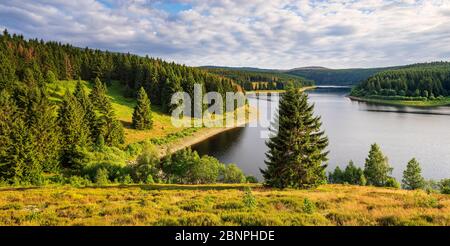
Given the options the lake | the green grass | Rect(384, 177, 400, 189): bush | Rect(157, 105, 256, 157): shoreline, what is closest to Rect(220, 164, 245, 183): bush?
the lake

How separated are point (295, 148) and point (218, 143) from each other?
46.7 meters

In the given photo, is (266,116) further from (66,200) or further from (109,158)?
(66,200)

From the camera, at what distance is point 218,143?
74.5m

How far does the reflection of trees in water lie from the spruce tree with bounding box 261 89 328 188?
35879mm

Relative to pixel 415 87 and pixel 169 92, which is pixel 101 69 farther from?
pixel 415 87

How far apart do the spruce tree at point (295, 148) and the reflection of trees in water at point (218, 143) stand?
35.9 m

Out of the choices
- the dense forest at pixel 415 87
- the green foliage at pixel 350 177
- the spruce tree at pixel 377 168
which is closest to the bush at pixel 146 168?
the green foliage at pixel 350 177

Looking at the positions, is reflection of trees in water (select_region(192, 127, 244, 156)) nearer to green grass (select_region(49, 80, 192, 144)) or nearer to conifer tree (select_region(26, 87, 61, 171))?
green grass (select_region(49, 80, 192, 144))

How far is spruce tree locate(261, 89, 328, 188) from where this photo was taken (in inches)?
1138

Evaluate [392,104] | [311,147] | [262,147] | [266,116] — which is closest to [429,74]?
[392,104]

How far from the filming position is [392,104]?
164 m
